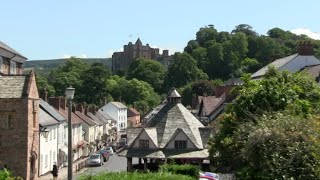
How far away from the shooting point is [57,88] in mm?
159250

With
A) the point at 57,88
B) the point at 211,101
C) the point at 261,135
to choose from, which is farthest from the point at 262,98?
the point at 57,88

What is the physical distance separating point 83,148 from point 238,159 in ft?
159

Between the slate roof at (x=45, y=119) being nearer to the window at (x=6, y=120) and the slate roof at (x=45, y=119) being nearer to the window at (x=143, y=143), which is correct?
the window at (x=143, y=143)

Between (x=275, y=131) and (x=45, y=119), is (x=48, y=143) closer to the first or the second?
(x=45, y=119)

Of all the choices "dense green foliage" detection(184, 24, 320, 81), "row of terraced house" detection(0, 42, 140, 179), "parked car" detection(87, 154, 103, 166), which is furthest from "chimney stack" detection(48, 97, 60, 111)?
"dense green foliage" detection(184, 24, 320, 81)

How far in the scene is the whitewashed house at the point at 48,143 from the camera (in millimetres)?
48169

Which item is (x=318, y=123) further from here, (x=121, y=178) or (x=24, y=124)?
(x=24, y=124)

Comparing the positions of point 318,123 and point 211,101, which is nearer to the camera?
point 318,123

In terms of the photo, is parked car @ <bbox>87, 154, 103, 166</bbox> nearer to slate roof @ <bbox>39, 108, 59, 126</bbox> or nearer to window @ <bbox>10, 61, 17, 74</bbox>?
slate roof @ <bbox>39, 108, 59, 126</bbox>

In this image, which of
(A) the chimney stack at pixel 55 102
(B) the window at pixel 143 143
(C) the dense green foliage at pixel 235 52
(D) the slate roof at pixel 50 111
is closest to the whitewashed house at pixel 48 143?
(D) the slate roof at pixel 50 111

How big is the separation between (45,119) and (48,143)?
2.41 meters

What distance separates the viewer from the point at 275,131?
63.7ft

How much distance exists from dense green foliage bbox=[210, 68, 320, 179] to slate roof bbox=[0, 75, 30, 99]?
43.7ft

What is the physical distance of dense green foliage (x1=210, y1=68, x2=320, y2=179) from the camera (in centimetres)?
1811
